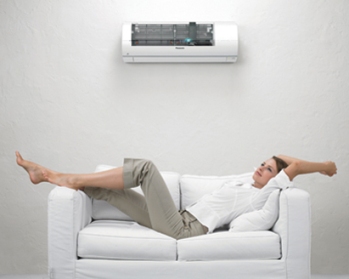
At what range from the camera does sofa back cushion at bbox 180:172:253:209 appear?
144 inches

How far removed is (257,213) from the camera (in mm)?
3209

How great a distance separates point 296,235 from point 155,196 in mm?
873

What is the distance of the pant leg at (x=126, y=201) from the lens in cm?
341

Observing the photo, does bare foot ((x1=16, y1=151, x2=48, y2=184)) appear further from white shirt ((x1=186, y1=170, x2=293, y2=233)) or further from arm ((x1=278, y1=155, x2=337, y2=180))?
arm ((x1=278, y1=155, x2=337, y2=180))

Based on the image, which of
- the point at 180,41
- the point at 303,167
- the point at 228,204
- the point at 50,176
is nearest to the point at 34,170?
the point at 50,176

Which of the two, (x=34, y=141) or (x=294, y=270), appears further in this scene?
(x=34, y=141)

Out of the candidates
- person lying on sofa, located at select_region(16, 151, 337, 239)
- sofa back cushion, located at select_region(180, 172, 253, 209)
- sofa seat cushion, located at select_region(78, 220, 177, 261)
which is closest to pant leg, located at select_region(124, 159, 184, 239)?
person lying on sofa, located at select_region(16, 151, 337, 239)

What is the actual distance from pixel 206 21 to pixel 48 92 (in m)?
1.41

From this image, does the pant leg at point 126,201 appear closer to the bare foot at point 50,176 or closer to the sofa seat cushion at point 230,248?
the bare foot at point 50,176

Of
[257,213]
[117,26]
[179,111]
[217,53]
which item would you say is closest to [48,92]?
[117,26]

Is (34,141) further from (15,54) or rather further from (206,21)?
(206,21)

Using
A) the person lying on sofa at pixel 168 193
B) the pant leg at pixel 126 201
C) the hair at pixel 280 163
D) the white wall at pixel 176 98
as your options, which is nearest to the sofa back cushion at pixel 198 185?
the person lying on sofa at pixel 168 193

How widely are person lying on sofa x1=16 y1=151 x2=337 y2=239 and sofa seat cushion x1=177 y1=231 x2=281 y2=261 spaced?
179 millimetres

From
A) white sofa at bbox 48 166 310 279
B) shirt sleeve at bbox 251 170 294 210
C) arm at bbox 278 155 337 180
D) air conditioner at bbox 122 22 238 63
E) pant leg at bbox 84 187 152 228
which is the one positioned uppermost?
air conditioner at bbox 122 22 238 63
